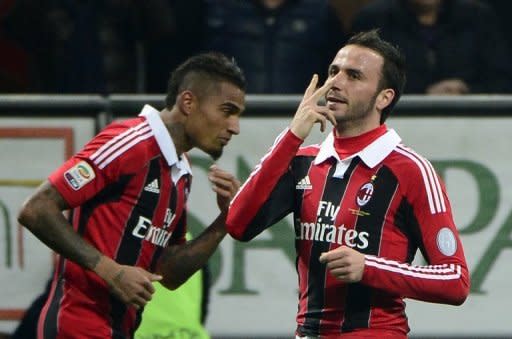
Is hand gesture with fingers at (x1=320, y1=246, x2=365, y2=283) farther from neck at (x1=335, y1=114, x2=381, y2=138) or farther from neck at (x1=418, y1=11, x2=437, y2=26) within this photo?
neck at (x1=418, y1=11, x2=437, y2=26)

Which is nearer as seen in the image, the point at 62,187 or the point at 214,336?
the point at 62,187

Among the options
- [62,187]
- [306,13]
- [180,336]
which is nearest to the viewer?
[62,187]

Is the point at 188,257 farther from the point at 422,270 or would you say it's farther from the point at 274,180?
the point at 422,270

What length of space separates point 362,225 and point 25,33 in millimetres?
3754

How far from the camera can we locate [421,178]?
5.41m

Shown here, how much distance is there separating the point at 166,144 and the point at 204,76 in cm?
39

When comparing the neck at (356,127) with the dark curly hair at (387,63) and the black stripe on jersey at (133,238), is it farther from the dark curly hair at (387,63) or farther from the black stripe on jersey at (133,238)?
the black stripe on jersey at (133,238)

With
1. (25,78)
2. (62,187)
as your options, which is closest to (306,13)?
(25,78)

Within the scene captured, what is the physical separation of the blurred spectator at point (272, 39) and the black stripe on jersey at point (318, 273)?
276cm

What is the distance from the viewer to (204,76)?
20.5ft

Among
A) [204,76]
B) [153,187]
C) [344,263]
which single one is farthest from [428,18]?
[344,263]

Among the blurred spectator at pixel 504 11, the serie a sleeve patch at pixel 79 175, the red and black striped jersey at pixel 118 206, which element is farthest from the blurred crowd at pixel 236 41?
the serie a sleeve patch at pixel 79 175

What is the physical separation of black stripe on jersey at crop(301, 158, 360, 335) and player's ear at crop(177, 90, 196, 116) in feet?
2.99

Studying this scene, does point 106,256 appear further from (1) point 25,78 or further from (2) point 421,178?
(1) point 25,78
